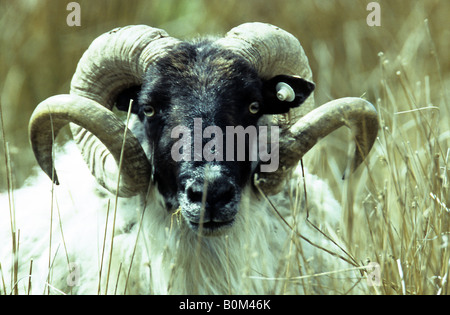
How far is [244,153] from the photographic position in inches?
189

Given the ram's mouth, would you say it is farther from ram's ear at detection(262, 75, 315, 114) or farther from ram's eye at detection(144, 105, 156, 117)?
ram's ear at detection(262, 75, 315, 114)

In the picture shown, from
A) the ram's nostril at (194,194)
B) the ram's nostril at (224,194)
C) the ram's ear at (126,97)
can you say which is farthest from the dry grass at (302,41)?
the ram's nostril at (194,194)

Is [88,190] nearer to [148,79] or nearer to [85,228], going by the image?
[85,228]

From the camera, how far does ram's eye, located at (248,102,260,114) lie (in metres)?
5.02

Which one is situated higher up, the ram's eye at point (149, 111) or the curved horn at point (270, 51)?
the curved horn at point (270, 51)

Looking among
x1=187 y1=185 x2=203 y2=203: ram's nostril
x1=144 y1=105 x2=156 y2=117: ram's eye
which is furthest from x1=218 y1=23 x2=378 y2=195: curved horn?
x1=144 y1=105 x2=156 y2=117: ram's eye

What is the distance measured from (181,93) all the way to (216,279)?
4.62 feet

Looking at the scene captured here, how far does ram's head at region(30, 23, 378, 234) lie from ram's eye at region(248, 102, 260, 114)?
1 centimetres

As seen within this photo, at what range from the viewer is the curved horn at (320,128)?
16.0ft

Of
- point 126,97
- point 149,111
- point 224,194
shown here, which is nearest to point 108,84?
point 126,97

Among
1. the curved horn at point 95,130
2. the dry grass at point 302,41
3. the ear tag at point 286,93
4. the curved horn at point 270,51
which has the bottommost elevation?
the curved horn at point 95,130

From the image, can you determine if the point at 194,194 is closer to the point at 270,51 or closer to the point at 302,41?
the point at 270,51

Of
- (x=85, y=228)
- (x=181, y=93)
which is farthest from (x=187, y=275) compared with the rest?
(x=181, y=93)

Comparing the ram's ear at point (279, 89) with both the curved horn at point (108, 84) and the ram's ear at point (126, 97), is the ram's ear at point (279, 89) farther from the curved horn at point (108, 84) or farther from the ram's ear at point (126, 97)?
the ram's ear at point (126, 97)
